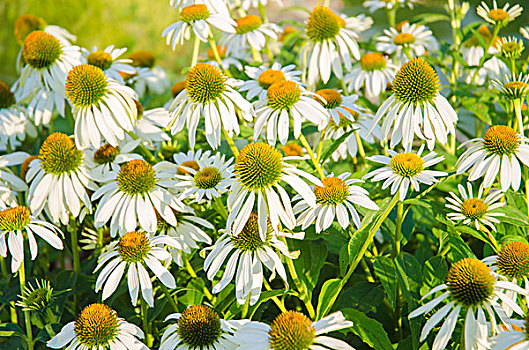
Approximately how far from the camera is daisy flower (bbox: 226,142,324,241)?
1.30 m

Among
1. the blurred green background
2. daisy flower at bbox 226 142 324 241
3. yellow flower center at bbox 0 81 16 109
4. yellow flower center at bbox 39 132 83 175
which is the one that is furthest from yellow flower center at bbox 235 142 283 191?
the blurred green background

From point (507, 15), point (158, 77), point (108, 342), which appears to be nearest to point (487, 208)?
point (507, 15)

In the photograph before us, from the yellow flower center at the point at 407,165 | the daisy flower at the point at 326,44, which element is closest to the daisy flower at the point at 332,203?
the yellow flower center at the point at 407,165

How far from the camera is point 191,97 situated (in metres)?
1.62

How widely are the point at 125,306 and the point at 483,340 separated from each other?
1.26 m

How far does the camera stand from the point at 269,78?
1838 mm

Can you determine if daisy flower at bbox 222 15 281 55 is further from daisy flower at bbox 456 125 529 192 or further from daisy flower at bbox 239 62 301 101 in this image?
daisy flower at bbox 456 125 529 192

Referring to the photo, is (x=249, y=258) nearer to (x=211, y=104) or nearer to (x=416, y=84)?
(x=211, y=104)

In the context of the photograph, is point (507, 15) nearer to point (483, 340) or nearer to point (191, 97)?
point (191, 97)

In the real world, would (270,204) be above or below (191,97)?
below

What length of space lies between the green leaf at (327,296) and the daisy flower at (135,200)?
48 centimetres

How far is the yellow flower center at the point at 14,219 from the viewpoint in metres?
1.58

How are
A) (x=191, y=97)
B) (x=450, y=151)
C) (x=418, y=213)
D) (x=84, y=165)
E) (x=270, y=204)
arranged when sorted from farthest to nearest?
(x=450, y=151) < (x=418, y=213) < (x=84, y=165) < (x=191, y=97) < (x=270, y=204)

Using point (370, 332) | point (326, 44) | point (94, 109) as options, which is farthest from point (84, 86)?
point (370, 332)
